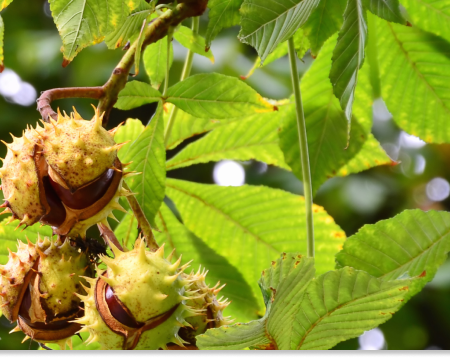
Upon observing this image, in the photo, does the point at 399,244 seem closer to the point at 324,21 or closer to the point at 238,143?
the point at 324,21

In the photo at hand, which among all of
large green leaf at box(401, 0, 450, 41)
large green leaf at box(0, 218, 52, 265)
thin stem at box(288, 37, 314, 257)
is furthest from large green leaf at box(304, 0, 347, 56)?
large green leaf at box(0, 218, 52, 265)

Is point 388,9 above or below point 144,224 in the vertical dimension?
above

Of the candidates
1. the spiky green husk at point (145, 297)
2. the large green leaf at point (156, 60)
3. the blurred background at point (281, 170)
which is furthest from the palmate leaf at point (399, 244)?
the blurred background at point (281, 170)

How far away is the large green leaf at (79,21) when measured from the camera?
2.45ft

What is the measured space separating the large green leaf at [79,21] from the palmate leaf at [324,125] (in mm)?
443

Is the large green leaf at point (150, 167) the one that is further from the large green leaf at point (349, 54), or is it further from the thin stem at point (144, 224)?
the large green leaf at point (349, 54)

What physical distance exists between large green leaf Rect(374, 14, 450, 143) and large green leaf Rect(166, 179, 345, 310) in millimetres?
261

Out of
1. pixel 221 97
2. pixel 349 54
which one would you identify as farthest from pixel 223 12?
pixel 349 54

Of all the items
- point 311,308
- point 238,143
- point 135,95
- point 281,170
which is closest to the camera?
point 311,308

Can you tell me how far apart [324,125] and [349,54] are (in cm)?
34

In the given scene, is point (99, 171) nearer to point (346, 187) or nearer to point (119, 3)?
point (119, 3)

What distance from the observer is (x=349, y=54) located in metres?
0.76

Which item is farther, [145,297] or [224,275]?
[224,275]

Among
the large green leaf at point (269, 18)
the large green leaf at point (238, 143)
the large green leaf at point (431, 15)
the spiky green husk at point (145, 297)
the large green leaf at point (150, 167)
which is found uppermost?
the large green leaf at point (431, 15)
